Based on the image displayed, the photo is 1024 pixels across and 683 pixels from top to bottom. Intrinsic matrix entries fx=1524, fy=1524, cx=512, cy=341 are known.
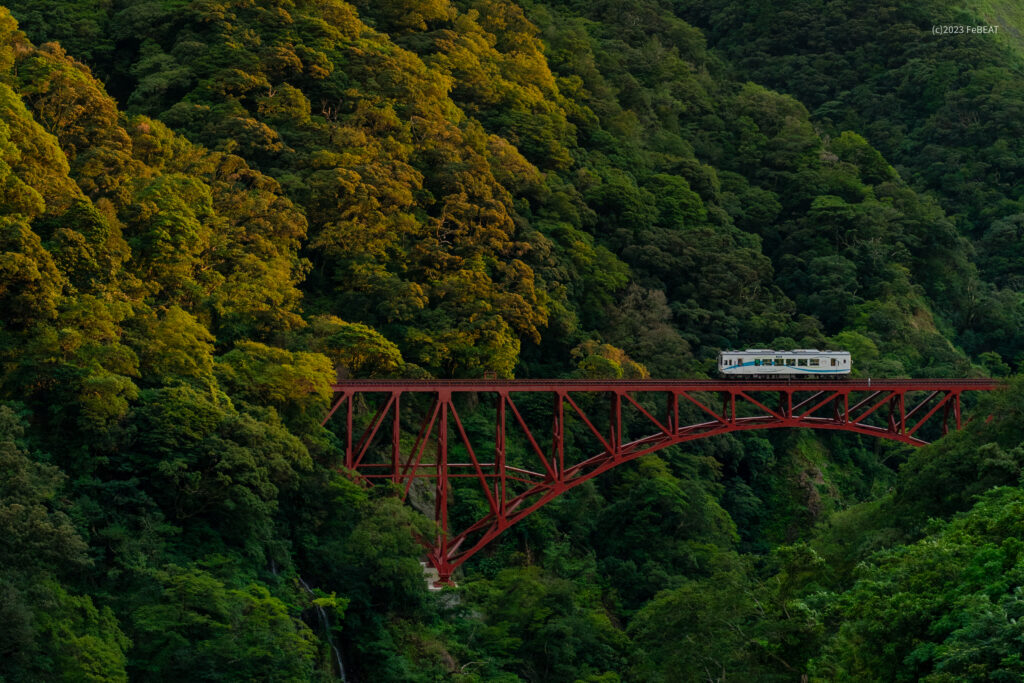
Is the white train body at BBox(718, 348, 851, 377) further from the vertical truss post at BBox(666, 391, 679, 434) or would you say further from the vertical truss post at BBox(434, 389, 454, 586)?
the vertical truss post at BBox(434, 389, 454, 586)

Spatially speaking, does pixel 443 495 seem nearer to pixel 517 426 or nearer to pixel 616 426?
pixel 616 426

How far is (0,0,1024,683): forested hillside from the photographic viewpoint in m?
31.0

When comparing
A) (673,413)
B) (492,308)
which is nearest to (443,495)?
(673,413)

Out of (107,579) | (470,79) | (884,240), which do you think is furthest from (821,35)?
(107,579)

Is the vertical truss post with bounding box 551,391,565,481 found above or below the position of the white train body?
below

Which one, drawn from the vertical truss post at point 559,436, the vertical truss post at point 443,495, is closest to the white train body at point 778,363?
the vertical truss post at point 559,436

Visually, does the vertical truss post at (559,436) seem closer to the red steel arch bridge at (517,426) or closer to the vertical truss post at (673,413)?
the red steel arch bridge at (517,426)

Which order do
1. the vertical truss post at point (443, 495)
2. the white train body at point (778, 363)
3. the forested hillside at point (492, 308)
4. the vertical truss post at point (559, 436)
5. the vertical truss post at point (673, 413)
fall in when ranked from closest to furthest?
the forested hillside at point (492, 308) < the vertical truss post at point (443, 495) < the vertical truss post at point (559, 436) < the vertical truss post at point (673, 413) < the white train body at point (778, 363)

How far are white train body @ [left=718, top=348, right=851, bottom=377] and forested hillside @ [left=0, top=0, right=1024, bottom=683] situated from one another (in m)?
5.57

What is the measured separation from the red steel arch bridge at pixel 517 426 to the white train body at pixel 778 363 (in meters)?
0.64

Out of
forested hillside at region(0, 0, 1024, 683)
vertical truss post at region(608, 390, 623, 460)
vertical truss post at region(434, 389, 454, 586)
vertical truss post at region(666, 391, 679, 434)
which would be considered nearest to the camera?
forested hillside at region(0, 0, 1024, 683)

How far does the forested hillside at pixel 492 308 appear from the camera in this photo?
30984 mm

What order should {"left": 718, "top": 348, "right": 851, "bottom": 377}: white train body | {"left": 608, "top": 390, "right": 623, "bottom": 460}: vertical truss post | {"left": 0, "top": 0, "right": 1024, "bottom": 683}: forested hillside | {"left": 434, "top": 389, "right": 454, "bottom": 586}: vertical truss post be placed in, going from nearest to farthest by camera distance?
1. {"left": 0, "top": 0, "right": 1024, "bottom": 683}: forested hillside
2. {"left": 434, "top": 389, "right": 454, "bottom": 586}: vertical truss post
3. {"left": 608, "top": 390, "right": 623, "bottom": 460}: vertical truss post
4. {"left": 718, "top": 348, "right": 851, "bottom": 377}: white train body

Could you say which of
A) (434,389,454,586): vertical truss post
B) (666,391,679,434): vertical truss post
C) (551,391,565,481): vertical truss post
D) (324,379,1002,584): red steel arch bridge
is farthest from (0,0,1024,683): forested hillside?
(666,391,679,434): vertical truss post
